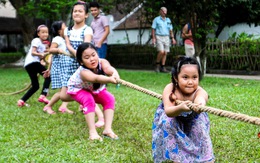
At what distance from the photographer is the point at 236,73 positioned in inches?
466

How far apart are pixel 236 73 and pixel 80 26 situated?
25.7 ft

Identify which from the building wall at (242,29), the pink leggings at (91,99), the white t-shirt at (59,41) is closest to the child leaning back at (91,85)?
the pink leggings at (91,99)

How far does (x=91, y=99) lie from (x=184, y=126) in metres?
1.41

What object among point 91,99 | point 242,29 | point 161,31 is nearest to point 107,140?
point 91,99

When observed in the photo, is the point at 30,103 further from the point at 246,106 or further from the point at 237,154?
the point at 237,154

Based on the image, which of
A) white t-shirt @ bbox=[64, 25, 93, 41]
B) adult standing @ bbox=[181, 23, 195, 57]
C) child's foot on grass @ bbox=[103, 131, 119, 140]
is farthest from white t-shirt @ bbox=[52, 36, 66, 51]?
adult standing @ bbox=[181, 23, 195, 57]

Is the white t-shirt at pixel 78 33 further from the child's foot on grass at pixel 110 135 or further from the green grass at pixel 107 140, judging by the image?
the child's foot on grass at pixel 110 135

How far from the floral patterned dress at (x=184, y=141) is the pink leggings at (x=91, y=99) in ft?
4.22

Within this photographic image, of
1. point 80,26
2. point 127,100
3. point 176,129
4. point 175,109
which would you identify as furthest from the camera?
point 127,100

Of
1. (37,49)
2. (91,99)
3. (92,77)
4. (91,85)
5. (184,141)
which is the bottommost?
(184,141)

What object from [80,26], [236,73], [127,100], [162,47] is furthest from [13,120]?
[236,73]

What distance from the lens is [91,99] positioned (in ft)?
13.6

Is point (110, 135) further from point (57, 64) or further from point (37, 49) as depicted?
point (37, 49)

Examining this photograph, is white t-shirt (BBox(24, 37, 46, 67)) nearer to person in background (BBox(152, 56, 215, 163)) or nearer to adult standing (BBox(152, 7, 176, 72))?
person in background (BBox(152, 56, 215, 163))
